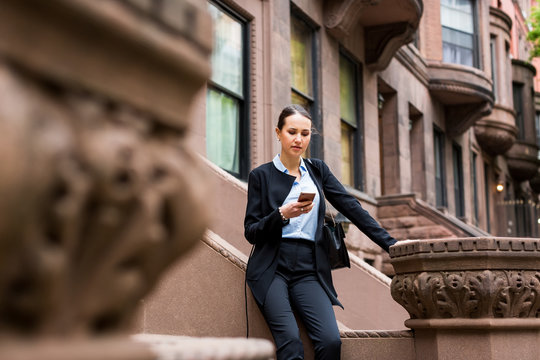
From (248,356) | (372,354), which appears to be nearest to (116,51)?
(248,356)

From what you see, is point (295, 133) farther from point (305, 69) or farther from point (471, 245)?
point (305, 69)

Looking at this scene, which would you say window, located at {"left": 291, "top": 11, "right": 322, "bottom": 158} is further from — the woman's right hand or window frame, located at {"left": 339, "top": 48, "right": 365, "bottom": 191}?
the woman's right hand

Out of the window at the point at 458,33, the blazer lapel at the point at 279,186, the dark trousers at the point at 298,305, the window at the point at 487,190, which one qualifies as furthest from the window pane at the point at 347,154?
the window at the point at 487,190

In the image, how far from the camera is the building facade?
1084 centimetres

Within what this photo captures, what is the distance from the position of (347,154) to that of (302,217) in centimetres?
1118

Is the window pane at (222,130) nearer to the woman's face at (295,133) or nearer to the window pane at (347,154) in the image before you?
the window pane at (347,154)

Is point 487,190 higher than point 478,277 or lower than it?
higher

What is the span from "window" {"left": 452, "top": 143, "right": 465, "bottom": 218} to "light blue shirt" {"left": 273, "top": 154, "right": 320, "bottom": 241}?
20.1 m

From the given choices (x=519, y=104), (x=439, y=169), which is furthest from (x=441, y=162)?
(x=519, y=104)

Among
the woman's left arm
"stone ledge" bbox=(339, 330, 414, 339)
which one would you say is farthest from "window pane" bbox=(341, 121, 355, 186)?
the woman's left arm

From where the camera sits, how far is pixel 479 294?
4723mm

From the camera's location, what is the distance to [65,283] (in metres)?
1.03

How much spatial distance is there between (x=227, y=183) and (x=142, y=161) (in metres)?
6.63

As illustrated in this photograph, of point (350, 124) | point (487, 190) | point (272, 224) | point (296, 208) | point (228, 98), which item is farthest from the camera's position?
point (487, 190)
